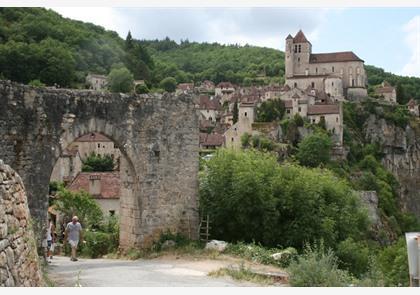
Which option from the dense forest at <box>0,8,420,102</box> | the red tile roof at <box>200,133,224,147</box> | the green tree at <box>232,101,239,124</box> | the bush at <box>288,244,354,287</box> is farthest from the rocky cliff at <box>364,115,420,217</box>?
the bush at <box>288,244,354,287</box>

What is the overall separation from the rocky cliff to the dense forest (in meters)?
23.1

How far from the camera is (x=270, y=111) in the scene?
309 ft

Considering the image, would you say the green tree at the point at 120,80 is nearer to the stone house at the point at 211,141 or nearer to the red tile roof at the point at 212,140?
the red tile roof at the point at 212,140

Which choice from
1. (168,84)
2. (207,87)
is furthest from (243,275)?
(207,87)

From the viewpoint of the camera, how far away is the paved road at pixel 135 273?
1048 cm

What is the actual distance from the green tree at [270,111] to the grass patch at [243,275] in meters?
80.8

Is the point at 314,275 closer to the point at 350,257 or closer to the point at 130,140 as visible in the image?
the point at 130,140

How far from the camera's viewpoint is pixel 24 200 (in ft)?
24.4

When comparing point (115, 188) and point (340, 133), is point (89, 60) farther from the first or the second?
point (115, 188)

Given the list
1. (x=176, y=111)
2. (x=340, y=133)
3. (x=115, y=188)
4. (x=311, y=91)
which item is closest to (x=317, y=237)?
(x=176, y=111)

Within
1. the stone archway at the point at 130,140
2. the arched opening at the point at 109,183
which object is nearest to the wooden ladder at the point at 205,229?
the stone archway at the point at 130,140

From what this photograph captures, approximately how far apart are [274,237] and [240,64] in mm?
159027

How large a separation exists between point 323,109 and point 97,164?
40712mm

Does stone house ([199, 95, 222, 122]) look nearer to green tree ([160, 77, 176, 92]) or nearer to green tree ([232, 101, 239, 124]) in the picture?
green tree ([232, 101, 239, 124])
